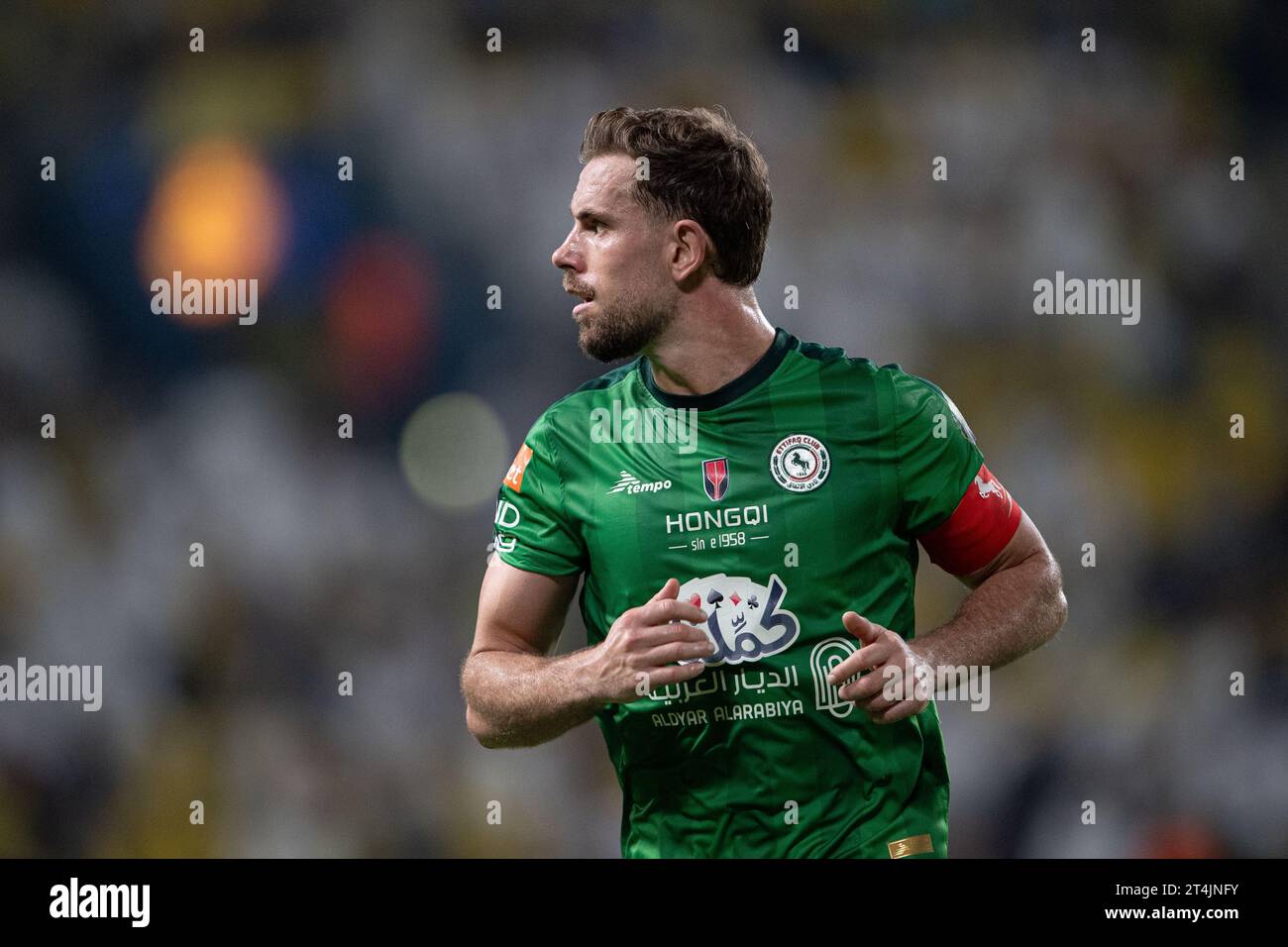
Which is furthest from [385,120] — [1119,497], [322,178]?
[1119,497]

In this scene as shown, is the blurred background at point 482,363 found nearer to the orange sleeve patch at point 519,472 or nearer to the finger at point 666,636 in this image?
the orange sleeve patch at point 519,472

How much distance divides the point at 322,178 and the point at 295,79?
0.55m

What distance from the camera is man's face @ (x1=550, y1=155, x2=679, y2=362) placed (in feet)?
10.4

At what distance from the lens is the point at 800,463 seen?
3.11 m

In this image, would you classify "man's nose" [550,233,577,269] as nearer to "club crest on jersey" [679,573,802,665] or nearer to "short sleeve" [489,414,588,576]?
"short sleeve" [489,414,588,576]

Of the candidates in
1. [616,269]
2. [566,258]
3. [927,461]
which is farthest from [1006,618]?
[566,258]

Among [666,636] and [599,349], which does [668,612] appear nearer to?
[666,636]

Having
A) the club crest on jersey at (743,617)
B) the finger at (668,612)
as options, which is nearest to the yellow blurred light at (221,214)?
the club crest on jersey at (743,617)

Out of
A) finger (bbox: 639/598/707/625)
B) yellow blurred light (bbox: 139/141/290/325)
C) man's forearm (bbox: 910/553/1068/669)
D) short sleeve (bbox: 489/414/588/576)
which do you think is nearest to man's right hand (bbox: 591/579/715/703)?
finger (bbox: 639/598/707/625)

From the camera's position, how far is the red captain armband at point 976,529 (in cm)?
315

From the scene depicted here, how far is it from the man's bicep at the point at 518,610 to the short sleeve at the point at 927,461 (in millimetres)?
767

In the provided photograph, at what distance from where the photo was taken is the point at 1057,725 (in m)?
6.37

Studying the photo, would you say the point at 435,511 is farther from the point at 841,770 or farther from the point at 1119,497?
the point at 841,770

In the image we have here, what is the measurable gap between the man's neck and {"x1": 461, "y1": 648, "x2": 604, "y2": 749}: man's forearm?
697 millimetres
